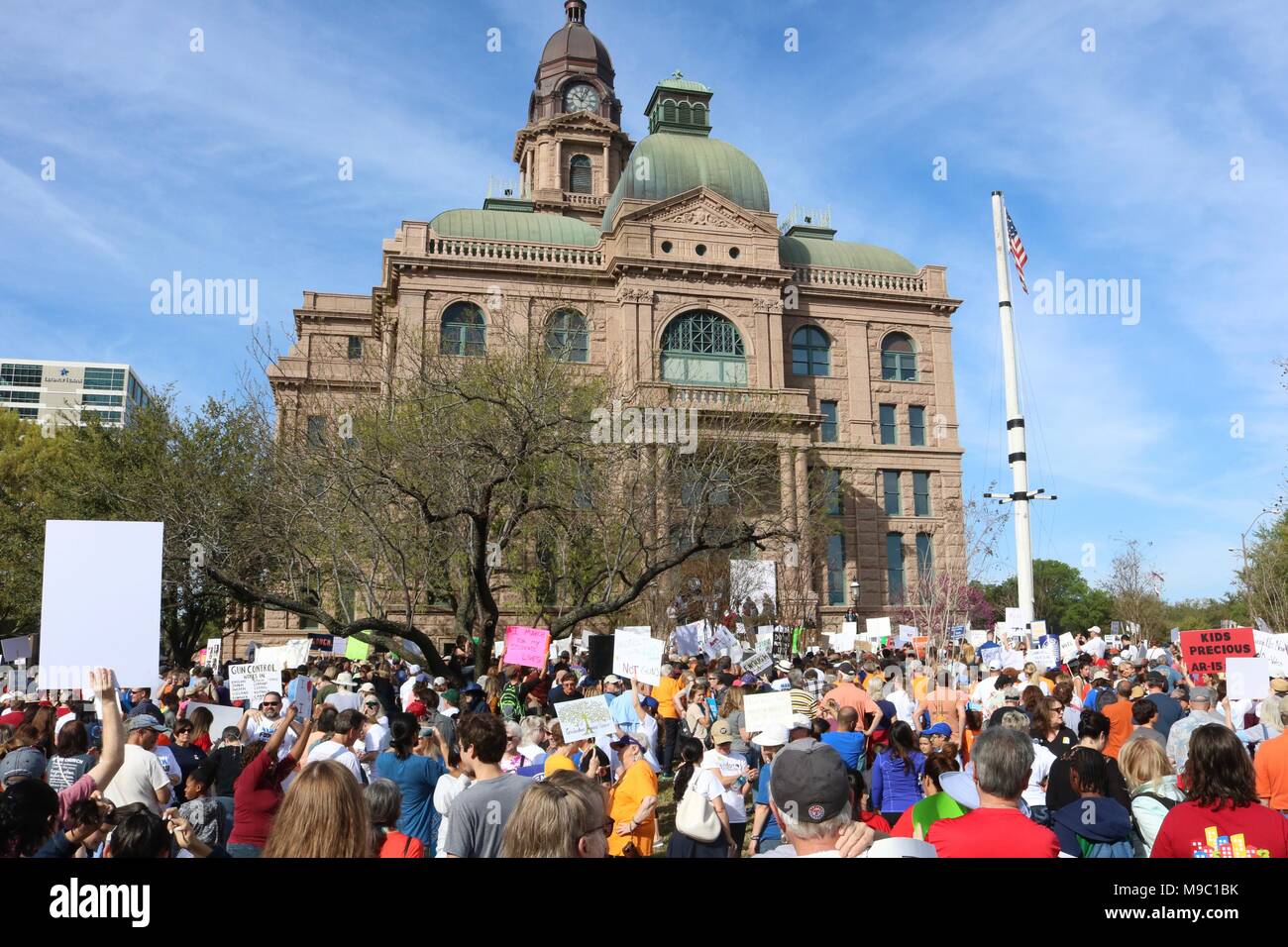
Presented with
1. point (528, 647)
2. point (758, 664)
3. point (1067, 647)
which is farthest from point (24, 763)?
point (1067, 647)

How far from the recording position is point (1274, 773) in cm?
718

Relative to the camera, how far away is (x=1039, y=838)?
408 cm

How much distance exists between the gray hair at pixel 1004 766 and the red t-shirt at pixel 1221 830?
28.5 inches

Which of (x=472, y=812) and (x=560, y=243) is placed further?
(x=560, y=243)

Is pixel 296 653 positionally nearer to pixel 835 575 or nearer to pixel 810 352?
pixel 835 575

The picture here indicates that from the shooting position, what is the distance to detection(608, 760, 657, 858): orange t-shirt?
7.52 m

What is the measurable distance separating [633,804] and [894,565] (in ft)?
144

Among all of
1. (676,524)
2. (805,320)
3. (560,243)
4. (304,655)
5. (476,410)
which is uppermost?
(560,243)

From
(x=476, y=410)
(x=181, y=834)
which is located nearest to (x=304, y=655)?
(x=476, y=410)

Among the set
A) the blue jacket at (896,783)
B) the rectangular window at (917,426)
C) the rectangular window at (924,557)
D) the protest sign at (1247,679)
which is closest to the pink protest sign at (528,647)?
the blue jacket at (896,783)

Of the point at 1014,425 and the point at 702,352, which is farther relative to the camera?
the point at 702,352

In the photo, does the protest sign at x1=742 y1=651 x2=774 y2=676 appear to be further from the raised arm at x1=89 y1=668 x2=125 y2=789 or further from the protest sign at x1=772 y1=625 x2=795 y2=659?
the raised arm at x1=89 y1=668 x2=125 y2=789
